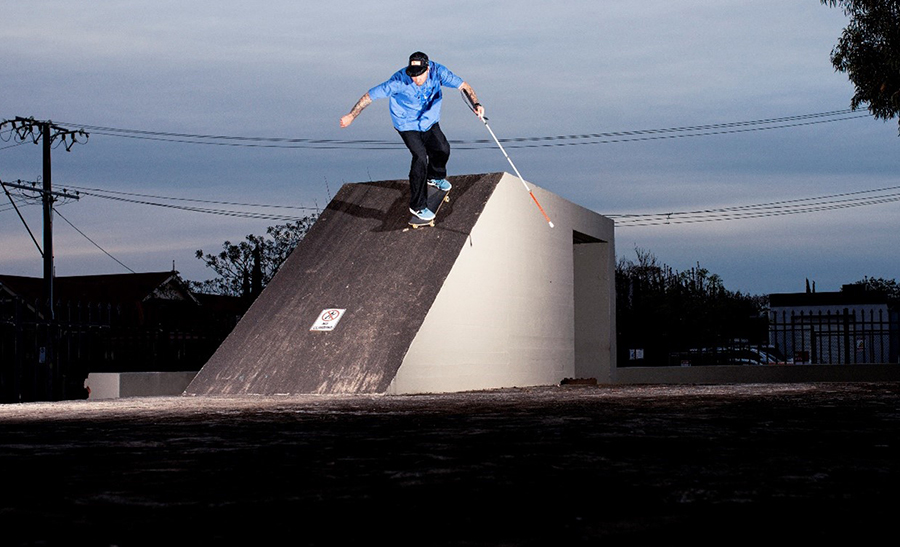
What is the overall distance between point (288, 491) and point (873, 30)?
2175 cm

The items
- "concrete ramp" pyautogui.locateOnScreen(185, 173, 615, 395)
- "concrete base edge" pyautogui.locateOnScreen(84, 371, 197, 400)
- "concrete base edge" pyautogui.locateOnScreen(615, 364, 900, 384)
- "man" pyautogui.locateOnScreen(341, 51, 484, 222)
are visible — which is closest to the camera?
"concrete ramp" pyautogui.locateOnScreen(185, 173, 615, 395)

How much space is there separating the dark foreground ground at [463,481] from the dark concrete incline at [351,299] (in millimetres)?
5216

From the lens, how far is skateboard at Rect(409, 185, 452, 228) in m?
13.8

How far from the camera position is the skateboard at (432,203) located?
13.8 meters

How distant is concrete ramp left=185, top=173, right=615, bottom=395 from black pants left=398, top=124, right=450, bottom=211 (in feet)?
1.66

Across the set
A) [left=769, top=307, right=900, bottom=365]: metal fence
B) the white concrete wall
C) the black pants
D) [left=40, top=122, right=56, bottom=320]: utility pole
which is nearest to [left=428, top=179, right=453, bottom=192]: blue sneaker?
the black pants

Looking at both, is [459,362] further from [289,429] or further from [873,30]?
[873,30]

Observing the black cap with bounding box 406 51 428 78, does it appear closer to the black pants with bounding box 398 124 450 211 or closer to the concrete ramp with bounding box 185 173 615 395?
the black pants with bounding box 398 124 450 211

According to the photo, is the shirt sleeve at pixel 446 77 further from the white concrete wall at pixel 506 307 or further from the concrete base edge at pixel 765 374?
the concrete base edge at pixel 765 374

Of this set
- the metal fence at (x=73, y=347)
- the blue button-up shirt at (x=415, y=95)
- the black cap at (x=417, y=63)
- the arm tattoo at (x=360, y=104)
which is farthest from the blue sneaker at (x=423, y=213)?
the metal fence at (x=73, y=347)

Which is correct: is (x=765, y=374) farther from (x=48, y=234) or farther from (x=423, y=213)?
(x=48, y=234)

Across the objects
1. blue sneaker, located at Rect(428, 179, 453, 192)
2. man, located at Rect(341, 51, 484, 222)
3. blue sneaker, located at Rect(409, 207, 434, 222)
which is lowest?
blue sneaker, located at Rect(409, 207, 434, 222)

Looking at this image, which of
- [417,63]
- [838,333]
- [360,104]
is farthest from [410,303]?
[838,333]

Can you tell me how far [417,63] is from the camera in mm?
12469
